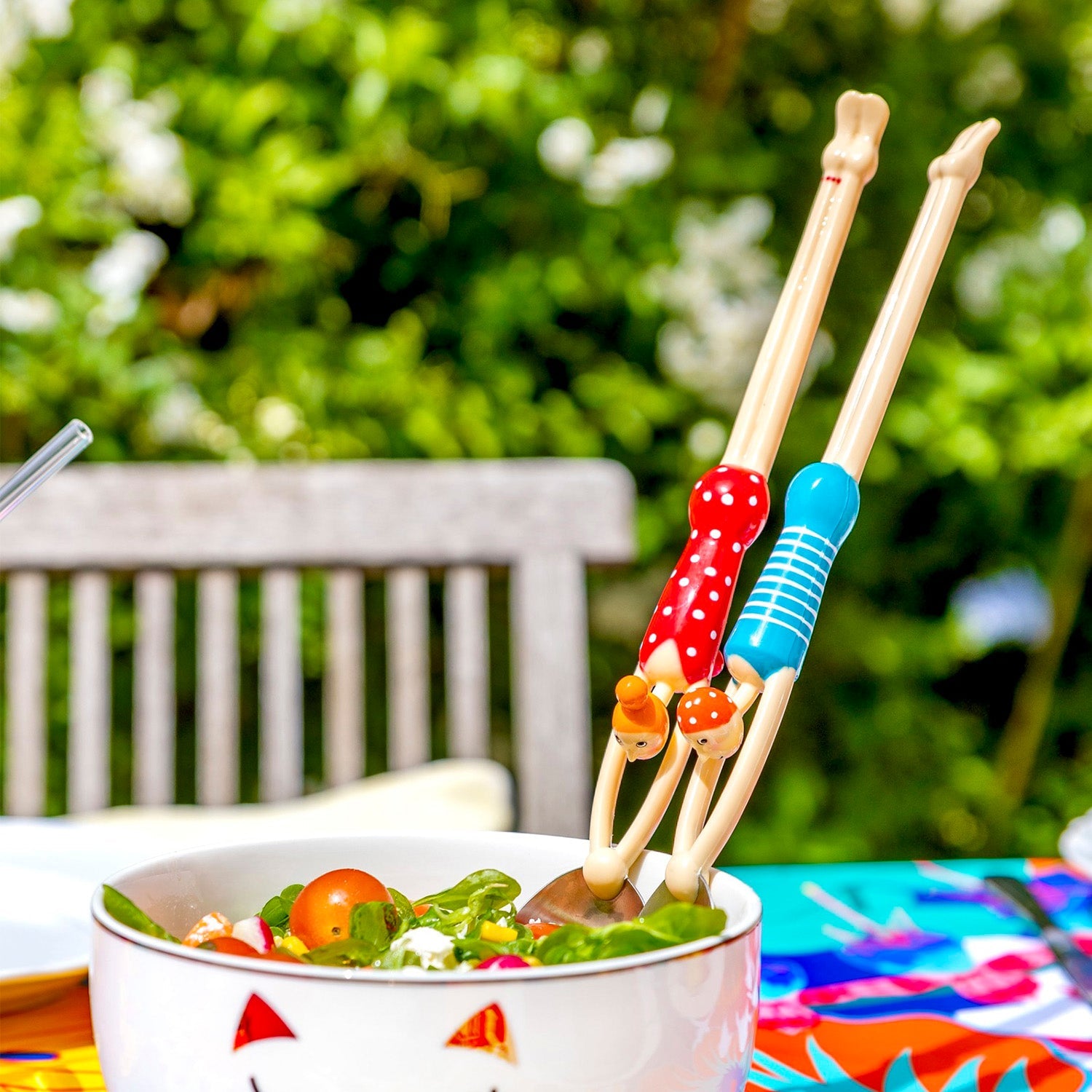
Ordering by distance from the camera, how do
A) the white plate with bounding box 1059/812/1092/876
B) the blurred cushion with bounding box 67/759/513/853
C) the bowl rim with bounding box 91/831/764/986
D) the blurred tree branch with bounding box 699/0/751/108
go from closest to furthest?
1. the bowl rim with bounding box 91/831/764/986
2. the white plate with bounding box 1059/812/1092/876
3. the blurred cushion with bounding box 67/759/513/853
4. the blurred tree branch with bounding box 699/0/751/108

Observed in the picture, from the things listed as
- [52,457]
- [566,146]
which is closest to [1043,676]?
[566,146]

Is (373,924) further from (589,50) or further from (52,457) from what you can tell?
(589,50)

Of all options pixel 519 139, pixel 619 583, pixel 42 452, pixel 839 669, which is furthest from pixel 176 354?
pixel 42 452

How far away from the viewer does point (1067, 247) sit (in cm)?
176

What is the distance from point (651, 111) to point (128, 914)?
4.87 ft

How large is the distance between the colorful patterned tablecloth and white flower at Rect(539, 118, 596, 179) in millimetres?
1033

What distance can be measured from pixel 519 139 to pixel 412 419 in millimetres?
360

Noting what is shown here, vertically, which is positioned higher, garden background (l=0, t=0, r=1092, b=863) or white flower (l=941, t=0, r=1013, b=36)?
white flower (l=941, t=0, r=1013, b=36)

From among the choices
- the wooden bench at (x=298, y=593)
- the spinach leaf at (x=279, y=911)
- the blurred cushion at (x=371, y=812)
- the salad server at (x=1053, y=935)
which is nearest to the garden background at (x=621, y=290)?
the wooden bench at (x=298, y=593)

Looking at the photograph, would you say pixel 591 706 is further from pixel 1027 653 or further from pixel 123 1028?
pixel 123 1028

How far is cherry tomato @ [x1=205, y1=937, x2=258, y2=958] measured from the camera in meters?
0.31

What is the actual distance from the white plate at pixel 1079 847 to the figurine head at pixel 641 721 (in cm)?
39

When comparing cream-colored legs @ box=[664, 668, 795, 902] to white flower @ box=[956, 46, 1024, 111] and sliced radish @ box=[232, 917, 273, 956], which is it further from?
white flower @ box=[956, 46, 1024, 111]

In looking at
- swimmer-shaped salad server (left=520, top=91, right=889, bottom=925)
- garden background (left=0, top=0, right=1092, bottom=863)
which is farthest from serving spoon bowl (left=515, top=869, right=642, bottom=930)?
garden background (left=0, top=0, right=1092, bottom=863)
